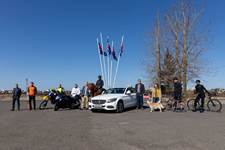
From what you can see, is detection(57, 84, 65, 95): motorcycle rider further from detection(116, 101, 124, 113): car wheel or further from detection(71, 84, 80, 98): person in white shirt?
detection(116, 101, 124, 113): car wheel

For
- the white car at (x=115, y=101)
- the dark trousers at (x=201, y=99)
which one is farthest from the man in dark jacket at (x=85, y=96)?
the dark trousers at (x=201, y=99)

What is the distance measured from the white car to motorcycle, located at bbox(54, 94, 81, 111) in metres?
2.20

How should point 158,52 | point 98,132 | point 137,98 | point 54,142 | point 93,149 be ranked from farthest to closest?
point 158,52 → point 137,98 → point 98,132 → point 54,142 → point 93,149

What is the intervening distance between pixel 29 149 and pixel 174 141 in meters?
3.85

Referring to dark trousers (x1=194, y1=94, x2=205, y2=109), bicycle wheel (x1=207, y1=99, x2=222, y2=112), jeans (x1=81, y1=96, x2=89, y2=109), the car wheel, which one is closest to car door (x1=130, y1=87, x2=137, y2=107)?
the car wheel

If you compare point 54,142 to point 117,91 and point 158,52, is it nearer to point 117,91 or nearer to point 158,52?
point 117,91

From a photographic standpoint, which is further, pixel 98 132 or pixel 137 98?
pixel 137 98

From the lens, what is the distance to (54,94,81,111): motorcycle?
16.1 m

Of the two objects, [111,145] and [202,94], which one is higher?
[202,94]

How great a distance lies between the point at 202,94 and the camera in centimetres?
1432

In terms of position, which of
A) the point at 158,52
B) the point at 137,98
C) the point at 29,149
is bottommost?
the point at 29,149

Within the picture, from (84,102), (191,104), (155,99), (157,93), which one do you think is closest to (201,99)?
(191,104)

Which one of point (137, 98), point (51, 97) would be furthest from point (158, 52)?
point (51, 97)

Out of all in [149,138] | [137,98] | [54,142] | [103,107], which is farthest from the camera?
[137,98]
